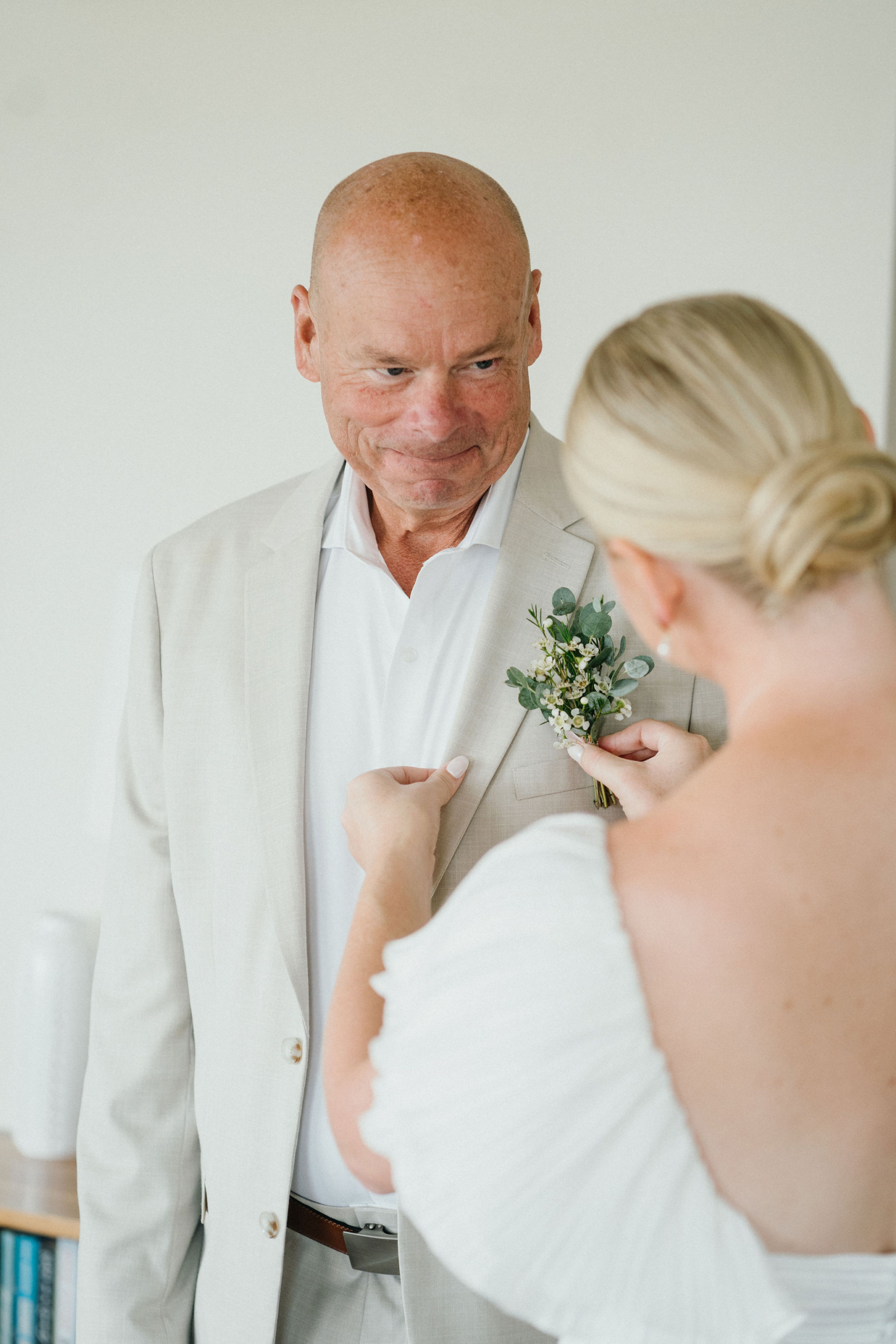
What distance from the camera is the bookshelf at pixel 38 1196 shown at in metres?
2.18

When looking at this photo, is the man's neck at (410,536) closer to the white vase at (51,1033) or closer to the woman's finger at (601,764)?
the woman's finger at (601,764)

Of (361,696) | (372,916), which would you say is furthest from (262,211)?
(372,916)

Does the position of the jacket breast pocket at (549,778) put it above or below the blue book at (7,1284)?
above

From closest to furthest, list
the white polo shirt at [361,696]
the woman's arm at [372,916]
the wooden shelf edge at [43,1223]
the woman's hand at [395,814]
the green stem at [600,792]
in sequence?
the woman's arm at [372,916] → the woman's hand at [395,814] → the green stem at [600,792] → the white polo shirt at [361,696] → the wooden shelf edge at [43,1223]

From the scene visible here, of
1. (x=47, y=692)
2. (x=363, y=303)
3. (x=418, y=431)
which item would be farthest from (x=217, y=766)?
(x=47, y=692)

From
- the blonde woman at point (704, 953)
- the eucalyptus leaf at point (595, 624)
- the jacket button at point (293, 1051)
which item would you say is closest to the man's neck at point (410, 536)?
the eucalyptus leaf at point (595, 624)

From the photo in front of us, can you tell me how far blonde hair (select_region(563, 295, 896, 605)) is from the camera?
2.51 feet

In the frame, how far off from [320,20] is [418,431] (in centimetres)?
137

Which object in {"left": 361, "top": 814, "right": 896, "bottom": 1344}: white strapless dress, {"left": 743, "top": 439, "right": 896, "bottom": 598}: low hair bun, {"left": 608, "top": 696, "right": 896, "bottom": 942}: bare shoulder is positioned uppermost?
{"left": 743, "top": 439, "right": 896, "bottom": 598}: low hair bun

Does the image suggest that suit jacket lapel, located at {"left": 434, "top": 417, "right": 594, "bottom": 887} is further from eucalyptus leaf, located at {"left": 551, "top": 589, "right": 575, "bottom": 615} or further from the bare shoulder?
the bare shoulder

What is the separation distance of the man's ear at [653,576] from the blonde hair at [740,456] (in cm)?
1

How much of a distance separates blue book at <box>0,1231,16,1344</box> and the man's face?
1713 mm

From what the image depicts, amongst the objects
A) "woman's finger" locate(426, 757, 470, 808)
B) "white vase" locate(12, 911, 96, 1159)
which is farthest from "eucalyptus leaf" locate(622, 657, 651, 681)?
"white vase" locate(12, 911, 96, 1159)

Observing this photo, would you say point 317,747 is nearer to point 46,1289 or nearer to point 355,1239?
point 355,1239
